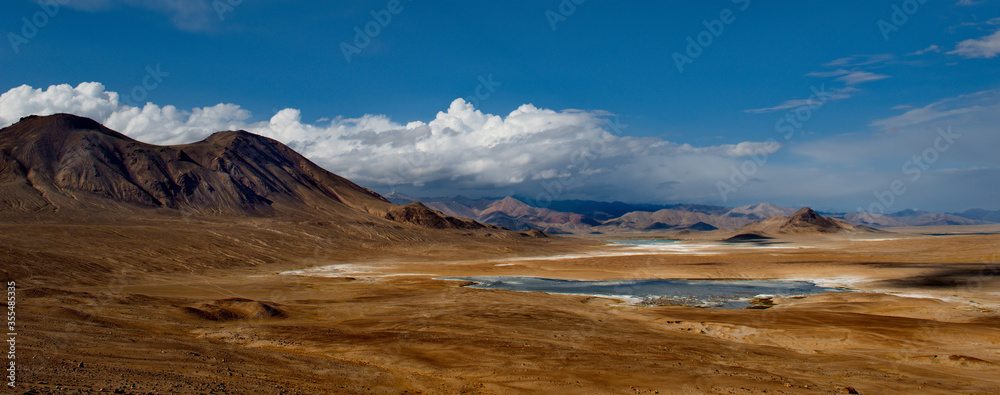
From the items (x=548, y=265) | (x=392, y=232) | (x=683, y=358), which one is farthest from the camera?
(x=392, y=232)

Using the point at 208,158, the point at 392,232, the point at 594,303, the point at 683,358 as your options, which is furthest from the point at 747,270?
the point at 208,158

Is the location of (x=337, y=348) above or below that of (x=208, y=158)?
below

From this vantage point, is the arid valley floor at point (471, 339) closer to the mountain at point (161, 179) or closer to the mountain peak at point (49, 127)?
the mountain at point (161, 179)

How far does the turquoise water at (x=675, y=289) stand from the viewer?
1703 inches

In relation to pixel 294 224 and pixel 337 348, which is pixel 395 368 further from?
pixel 294 224

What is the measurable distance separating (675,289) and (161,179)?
13758 cm

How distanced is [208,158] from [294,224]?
67169 mm

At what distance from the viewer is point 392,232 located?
132 meters

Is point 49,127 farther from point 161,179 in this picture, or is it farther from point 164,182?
point 164,182

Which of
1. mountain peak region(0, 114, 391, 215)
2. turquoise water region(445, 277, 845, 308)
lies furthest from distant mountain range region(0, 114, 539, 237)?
turquoise water region(445, 277, 845, 308)

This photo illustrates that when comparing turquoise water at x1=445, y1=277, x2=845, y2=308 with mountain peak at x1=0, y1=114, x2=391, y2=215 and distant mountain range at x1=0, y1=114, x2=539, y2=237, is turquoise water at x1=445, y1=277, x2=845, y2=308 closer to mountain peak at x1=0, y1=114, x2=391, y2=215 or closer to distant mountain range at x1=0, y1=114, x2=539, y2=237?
distant mountain range at x1=0, y1=114, x2=539, y2=237

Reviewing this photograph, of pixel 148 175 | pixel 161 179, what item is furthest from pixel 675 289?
pixel 148 175

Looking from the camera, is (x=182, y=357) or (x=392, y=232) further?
(x=392, y=232)

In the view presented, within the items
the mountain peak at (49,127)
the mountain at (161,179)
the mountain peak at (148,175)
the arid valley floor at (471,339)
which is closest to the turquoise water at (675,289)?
the arid valley floor at (471,339)
